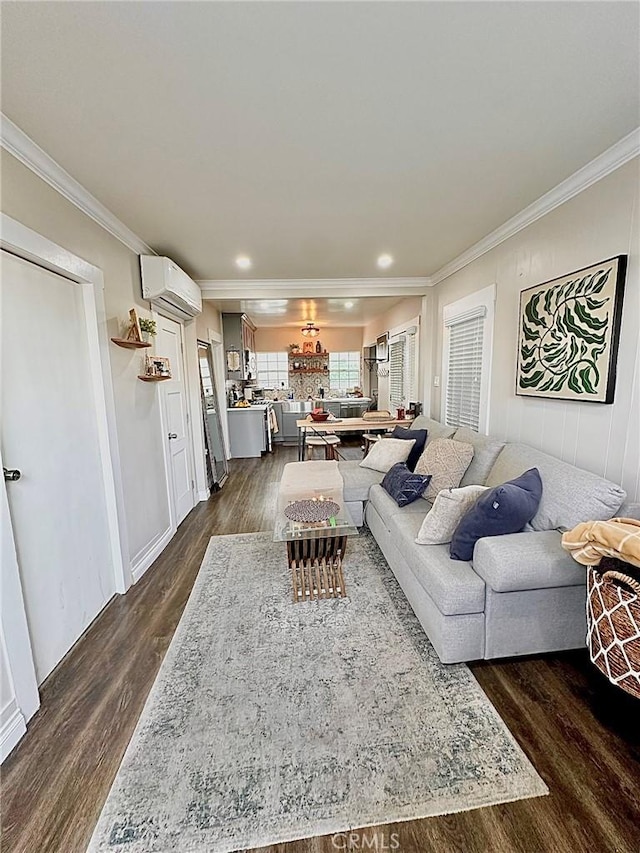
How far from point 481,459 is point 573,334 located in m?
1.06

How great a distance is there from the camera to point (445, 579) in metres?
1.87

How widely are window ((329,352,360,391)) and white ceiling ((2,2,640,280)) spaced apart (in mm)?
7027

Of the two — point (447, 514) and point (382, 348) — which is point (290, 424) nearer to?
point (382, 348)

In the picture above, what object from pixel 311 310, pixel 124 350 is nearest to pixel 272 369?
pixel 311 310

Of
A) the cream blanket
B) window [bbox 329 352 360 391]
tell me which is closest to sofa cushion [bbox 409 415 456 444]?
the cream blanket

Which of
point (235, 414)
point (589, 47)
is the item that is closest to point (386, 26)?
point (589, 47)

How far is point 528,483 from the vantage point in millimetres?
2105

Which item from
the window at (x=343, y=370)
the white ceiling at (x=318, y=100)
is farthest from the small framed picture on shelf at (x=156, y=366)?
the window at (x=343, y=370)

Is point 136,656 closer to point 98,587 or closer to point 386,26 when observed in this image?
point 98,587

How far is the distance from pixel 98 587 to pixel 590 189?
3863 millimetres

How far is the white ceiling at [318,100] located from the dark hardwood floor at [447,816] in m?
2.57

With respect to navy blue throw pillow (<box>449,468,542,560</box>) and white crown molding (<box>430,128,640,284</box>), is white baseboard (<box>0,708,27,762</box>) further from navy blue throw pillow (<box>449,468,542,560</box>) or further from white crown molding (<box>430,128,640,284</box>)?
white crown molding (<box>430,128,640,284</box>)

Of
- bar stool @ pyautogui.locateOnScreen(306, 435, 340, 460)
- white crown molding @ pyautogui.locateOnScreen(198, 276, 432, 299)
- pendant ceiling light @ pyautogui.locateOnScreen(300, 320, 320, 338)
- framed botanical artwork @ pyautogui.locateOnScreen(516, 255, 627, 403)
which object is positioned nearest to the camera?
framed botanical artwork @ pyautogui.locateOnScreen(516, 255, 627, 403)

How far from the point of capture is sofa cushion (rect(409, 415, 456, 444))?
3.64m
